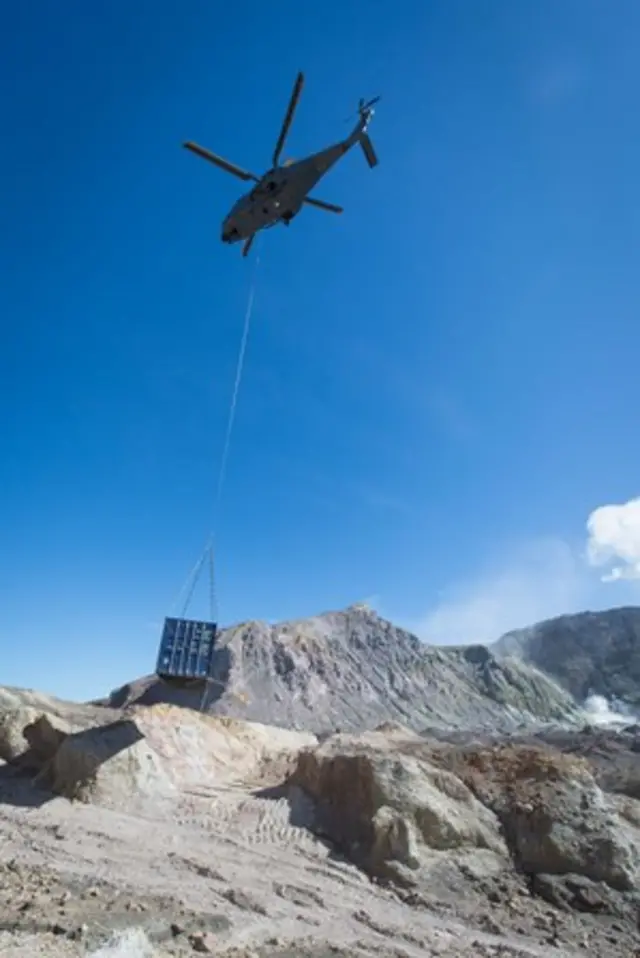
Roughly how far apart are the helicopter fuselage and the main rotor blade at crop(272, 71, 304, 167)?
43 cm

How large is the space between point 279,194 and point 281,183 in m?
0.28

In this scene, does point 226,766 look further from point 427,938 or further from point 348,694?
point 348,694

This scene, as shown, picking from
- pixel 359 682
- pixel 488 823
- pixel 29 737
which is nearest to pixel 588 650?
pixel 359 682

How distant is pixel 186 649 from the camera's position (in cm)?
1986

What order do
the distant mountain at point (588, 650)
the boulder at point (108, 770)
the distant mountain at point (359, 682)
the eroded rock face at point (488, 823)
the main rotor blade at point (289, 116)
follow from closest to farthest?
the main rotor blade at point (289, 116)
the eroded rock face at point (488, 823)
the boulder at point (108, 770)
the distant mountain at point (359, 682)
the distant mountain at point (588, 650)

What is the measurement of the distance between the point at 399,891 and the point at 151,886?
5756 mm

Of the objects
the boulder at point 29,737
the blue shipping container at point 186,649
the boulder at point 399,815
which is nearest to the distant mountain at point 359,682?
the boulder at point 29,737

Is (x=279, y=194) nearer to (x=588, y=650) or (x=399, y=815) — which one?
(x=399, y=815)

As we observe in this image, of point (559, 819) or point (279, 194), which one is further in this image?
point (559, 819)

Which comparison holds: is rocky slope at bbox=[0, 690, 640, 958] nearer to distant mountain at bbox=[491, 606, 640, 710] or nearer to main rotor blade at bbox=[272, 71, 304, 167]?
main rotor blade at bbox=[272, 71, 304, 167]

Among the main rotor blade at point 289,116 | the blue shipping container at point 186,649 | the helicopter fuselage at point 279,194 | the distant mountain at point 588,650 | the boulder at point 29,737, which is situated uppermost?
the distant mountain at point 588,650

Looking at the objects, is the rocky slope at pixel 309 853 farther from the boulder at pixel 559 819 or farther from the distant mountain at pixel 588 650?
the distant mountain at pixel 588 650

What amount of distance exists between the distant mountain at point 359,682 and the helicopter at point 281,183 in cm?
7669

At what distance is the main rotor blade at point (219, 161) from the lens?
13648 millimetres
